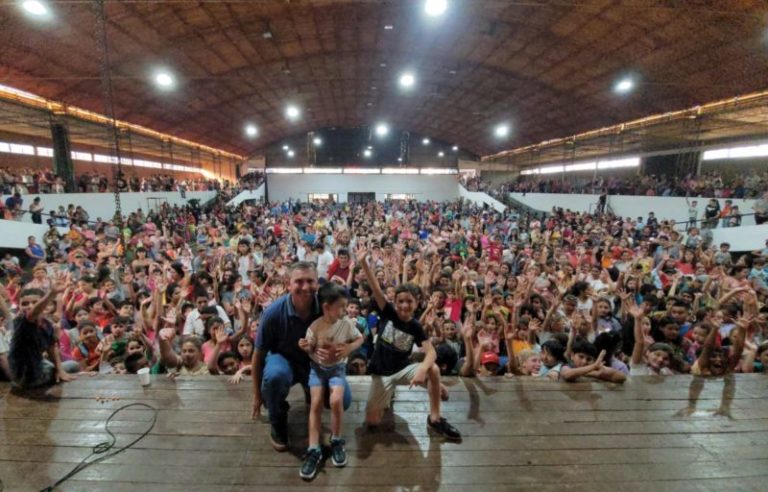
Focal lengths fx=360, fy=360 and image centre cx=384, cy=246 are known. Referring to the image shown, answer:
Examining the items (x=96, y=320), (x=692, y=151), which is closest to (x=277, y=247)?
(x=96, y=320)

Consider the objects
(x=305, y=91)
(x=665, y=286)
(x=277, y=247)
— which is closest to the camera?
(x=665, y=286)

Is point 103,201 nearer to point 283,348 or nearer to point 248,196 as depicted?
point 248,196

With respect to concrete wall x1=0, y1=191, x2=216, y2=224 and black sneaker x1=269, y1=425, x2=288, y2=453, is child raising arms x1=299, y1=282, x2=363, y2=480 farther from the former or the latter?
concrete wall x1=0, y1=191, x2=216, y2=224

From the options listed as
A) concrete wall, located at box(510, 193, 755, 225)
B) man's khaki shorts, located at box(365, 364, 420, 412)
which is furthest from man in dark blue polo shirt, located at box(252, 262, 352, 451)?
concrete wall, located at box(510, 193, 755, 225)

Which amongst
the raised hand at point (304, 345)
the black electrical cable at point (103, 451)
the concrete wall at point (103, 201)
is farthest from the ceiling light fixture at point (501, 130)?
the black electrical cable at point (103, 451)

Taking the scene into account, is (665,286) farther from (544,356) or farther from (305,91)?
(305,91)

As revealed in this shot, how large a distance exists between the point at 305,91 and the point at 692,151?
62.2ft

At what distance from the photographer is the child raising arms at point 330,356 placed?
2.29 metres

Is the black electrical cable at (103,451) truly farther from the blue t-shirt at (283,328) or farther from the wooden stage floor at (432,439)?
the blue t-shirt at (283,328)

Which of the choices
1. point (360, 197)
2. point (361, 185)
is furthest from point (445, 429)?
point (361, 185)

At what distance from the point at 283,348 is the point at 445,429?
126 centimetres

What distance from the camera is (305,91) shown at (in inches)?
763

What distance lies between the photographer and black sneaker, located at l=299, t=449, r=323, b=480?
2.15 m

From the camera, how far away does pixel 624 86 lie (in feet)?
38.5
